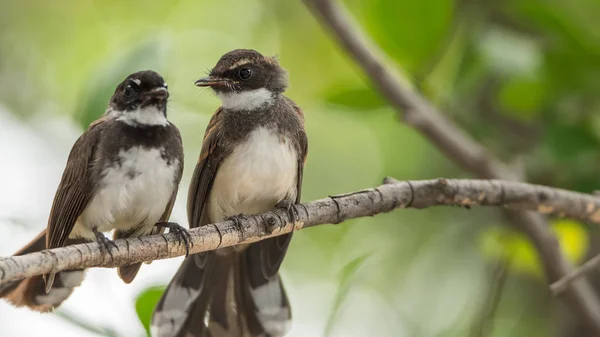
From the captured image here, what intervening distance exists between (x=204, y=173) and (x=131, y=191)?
1.74 ft

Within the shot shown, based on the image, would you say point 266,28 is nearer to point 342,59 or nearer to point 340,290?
point 342,59

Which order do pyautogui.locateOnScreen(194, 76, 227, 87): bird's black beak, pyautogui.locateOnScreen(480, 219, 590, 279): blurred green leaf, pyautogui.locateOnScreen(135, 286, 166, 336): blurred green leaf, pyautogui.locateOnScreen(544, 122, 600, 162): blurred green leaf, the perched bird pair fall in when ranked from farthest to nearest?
1. pyautogui.locateOnScreen(480, 219, 590, 279): blurred green leaf
2. pyautogui.locateOnScreen(544, 122, 600, 162): blurred green leaf
3. pyautogui.locateOnScreen(194, 76, 227, 87): bird's black beak
4. the perched bird pair
5. pyautogui.locateOnScreen(135, 286, 166, 336): blurred green leaf

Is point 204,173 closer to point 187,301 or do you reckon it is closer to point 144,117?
point 144,117

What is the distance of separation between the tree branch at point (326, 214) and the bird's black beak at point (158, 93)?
2.49 feet

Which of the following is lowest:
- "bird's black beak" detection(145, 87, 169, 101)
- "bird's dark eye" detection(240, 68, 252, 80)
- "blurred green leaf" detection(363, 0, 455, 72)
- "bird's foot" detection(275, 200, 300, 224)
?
"bird's foot" detection(275, 200, 300, 224)

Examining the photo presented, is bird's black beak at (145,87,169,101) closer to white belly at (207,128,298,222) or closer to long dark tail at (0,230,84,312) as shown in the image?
white belly at (207,128,298,222)

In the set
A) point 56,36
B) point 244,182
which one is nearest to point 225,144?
point 244,182

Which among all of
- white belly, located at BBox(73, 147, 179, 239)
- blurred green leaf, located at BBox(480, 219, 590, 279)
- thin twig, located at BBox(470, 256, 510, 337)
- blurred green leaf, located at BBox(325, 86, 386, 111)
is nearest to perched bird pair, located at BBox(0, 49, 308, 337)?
white belly, located at BBox(73, 147, 179, 239)

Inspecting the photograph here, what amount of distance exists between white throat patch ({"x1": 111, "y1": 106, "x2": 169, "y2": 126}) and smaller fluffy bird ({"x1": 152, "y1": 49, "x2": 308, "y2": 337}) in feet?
0.94

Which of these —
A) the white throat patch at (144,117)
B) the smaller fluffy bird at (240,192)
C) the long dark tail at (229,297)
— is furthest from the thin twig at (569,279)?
the white throat patch at (144,117)

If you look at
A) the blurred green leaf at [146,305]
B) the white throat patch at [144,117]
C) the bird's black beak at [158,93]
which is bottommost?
the blurred green leaf at [146,305]

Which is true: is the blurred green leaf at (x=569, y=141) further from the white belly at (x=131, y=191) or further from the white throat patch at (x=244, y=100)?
the white belly at (x=131, y=191)

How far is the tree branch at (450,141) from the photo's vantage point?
5105 mm

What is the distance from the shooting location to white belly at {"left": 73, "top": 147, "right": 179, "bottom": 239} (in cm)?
412
